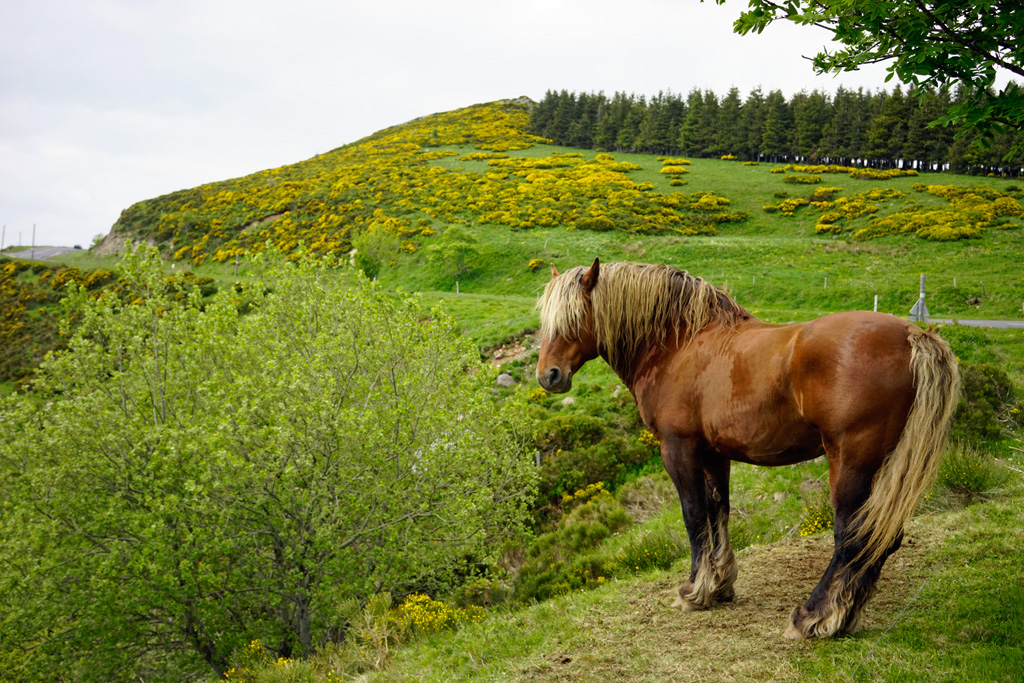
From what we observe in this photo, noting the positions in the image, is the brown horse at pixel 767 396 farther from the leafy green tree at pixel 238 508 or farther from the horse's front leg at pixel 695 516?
the leafy green tree at pixel 238 508

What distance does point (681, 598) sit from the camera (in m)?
5.09

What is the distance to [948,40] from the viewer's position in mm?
4293

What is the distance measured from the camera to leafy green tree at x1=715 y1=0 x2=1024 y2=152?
13.5ft

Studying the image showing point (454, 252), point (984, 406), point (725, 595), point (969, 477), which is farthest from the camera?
point (454, 252)

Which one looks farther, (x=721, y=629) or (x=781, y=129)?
(x=781, y=129)

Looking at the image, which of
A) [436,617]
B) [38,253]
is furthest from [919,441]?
[38,253]

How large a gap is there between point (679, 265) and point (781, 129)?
48.6 metres

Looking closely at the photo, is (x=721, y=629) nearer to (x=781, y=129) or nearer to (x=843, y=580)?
(x=843, y=580)

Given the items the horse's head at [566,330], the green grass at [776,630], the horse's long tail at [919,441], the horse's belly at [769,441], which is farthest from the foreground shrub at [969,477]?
the horse's head at [566,330]

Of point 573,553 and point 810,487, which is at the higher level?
point 810,487

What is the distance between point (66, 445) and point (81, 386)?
439 centimetres

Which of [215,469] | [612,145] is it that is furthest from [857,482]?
[612,145]

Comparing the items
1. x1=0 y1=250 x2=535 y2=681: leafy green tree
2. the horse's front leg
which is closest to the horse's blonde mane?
→ the horse's front leg

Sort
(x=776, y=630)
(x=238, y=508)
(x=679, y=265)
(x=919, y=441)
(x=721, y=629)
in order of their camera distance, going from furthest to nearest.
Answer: (x=679, y=265) < (x=238, y=508) < (x=721, y=629) < (x=776, y=630) < (x=919, y=441)
